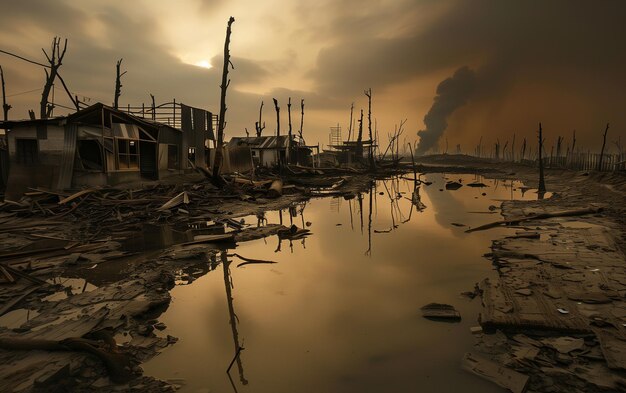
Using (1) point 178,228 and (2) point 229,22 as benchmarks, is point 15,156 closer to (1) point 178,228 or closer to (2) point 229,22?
(1) point 178,228

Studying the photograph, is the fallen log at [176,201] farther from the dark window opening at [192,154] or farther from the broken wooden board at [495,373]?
the broken wooden board at [495,373]

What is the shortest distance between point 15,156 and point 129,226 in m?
10.4

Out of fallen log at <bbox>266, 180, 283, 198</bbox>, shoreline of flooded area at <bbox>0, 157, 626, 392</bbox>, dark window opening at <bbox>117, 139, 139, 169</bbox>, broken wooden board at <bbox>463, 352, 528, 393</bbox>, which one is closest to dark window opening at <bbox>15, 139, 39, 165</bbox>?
dark window opening at <bbox>117, 139, 139, 169</bbox>

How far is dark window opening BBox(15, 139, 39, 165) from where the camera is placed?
16.8 m

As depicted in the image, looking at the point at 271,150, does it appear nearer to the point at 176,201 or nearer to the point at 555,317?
the point at 176,201

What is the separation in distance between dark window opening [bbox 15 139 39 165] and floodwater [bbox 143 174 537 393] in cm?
1455

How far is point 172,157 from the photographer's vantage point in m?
24.4

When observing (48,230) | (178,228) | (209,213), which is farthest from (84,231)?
(209,213)

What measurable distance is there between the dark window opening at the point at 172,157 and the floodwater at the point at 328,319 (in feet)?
55.1

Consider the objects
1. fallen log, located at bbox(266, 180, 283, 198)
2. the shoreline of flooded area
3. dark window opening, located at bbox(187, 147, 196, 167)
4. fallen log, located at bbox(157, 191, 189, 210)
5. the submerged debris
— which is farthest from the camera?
dark window opening, located at bbox(187, 147, 196, 167)

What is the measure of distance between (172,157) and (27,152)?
8653 millimetres

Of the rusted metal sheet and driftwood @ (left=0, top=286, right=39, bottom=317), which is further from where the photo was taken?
the rusted metal sheet

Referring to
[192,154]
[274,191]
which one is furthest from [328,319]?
[192,154]

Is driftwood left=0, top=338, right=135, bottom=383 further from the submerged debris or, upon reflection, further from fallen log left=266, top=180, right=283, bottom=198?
fallen log left=266, top=180, right=283, bottom=198
